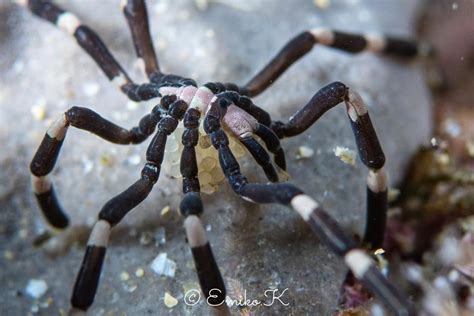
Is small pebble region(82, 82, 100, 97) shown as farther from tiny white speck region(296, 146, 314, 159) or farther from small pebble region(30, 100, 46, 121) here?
tiny white speck region(296, 146, 314, 159)

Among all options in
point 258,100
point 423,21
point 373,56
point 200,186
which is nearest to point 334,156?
point 258,100

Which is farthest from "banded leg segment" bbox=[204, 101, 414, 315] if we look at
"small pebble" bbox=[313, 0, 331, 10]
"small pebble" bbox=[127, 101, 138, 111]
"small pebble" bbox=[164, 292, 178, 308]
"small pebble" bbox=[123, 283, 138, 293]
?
"small pebble" bbox=[313, 0, 331, 10]

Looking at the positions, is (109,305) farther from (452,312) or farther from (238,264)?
(452,312)

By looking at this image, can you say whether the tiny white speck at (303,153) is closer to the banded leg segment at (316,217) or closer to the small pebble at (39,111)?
the banded leg segment at (316,217)

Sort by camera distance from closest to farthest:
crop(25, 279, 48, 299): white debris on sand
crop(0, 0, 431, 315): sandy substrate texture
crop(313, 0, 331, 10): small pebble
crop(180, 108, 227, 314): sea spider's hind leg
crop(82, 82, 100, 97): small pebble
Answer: crop(180, 108, 227, 314): sea spider's hind leg → crop(0, 0, 431, 315): sandy substrate texture → crop(25, 279, 48, 299): white debris on sand → crop(82, 82, 100, 97): small pebble → crop(313, 0, 331, 10): small pebble

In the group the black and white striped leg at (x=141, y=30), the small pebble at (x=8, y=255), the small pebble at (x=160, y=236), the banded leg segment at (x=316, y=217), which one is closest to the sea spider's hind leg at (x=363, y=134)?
the banded leg segment at (x=316, y=217)

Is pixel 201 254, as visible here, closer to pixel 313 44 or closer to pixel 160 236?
pixel 160 236
